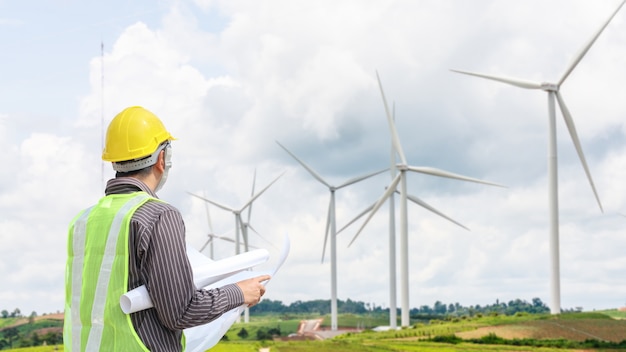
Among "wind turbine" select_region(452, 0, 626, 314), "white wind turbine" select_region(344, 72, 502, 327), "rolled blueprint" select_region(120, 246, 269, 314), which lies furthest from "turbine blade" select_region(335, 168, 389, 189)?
→ "rolled blueprint" select_region(120, 246, 269, 314)

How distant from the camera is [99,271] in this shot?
3.40m

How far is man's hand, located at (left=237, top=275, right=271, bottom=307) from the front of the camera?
11.9ft

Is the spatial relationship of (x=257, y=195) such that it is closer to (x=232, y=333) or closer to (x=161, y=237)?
(x=232, y=333)

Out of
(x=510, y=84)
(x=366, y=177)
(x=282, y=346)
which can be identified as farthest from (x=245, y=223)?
(x=282, y=346)

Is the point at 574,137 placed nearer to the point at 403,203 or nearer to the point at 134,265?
the point at 403,203

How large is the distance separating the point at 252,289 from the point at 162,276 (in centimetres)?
49

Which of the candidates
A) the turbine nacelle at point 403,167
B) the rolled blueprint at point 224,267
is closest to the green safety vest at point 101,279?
the rolled blueprint at point 224,267

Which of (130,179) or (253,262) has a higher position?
(130,179)

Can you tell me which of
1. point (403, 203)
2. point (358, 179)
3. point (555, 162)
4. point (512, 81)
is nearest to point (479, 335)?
point (555, 162)

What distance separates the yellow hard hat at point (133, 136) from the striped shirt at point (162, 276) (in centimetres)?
28

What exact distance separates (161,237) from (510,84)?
37.6m

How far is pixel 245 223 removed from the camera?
190 ft

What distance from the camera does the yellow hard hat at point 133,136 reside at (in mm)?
3574

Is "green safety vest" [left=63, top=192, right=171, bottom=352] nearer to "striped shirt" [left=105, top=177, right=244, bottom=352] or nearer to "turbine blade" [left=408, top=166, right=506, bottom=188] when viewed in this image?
"striped shirt" [left=105, top=177, right=244, bottom=352]
